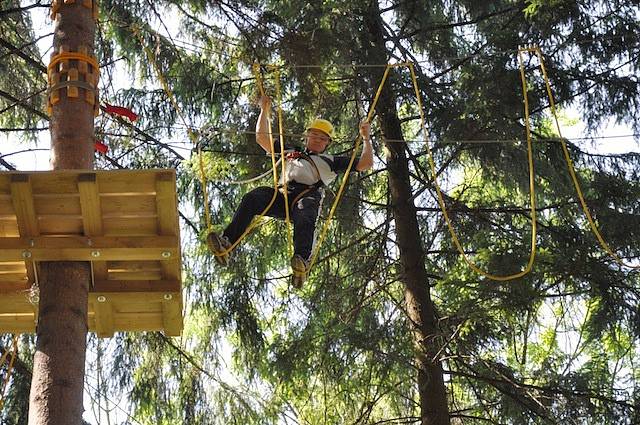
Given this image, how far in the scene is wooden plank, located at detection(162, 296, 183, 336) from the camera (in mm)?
6341

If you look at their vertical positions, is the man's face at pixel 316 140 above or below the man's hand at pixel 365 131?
above

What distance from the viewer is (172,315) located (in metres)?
6.56

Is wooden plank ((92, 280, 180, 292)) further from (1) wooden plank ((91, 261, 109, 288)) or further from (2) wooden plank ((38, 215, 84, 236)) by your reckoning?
(2) wooden plank ((38, 215, 84, 236))

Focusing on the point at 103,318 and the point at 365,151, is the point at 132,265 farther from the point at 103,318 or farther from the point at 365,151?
the point at 365,151

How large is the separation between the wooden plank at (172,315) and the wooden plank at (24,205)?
3.20 ft

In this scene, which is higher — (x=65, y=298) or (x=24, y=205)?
(x=24, y=205)

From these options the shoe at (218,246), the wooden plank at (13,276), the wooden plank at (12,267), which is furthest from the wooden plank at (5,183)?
the shoe at (218,246)

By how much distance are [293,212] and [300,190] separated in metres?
0.18

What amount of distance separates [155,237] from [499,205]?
4.74 meters

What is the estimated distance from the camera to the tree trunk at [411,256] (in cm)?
848

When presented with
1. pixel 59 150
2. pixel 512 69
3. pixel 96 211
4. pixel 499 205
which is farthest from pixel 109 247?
pixel 499 205

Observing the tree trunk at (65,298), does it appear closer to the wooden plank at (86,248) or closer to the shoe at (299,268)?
the wooden plank at (86,248)

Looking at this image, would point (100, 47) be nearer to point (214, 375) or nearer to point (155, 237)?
point (214, 375)

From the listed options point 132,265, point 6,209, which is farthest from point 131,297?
point 6,209
